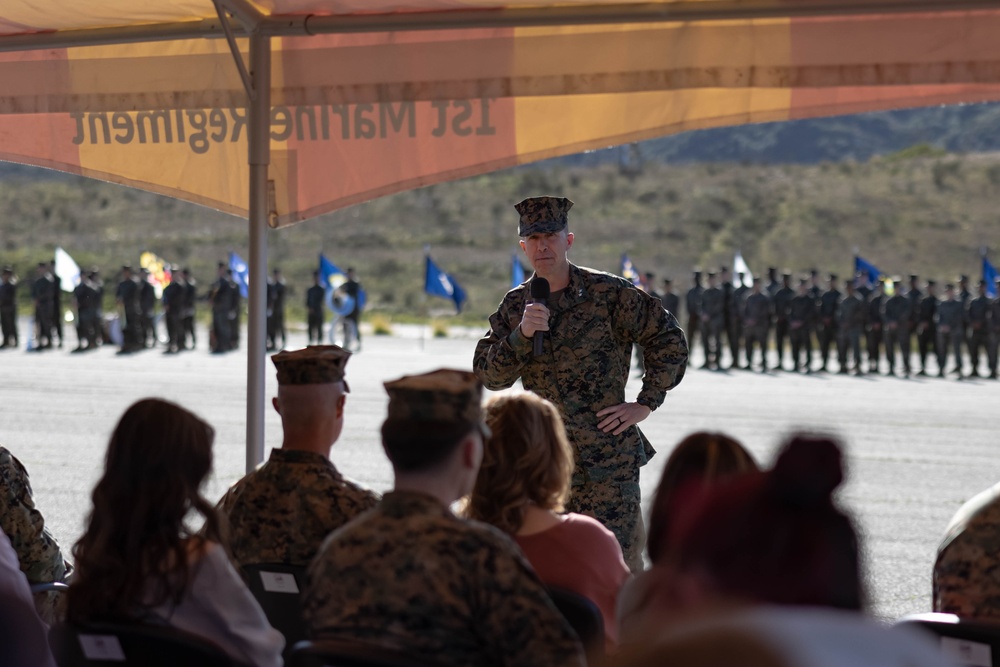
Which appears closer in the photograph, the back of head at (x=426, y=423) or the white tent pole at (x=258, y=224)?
the back of head at (x=426, y=423)

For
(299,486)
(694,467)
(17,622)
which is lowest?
(17,622)

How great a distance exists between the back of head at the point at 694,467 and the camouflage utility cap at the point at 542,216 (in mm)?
1879

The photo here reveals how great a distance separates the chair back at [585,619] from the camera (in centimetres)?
243

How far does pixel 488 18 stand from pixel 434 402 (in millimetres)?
2359

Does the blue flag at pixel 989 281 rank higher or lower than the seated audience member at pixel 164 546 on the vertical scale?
higher

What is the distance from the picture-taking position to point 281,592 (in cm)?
282

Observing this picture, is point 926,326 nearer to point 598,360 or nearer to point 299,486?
point 598,360

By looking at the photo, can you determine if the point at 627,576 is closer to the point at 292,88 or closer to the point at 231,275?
the point at 292,88

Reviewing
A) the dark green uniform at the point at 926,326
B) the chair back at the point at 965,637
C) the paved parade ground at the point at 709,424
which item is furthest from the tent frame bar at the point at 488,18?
the dark green uniform at the point at 926,326

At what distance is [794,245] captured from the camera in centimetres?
6475

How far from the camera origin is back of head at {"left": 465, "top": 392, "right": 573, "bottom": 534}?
2.91 metres

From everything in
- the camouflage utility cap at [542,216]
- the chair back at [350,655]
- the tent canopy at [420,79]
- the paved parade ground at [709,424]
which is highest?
the tent canopy at [420,79]

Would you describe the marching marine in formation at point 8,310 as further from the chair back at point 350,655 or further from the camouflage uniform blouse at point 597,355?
the chair back at point 350,655

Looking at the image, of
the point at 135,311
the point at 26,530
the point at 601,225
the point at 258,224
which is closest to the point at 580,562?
the point at 26,530
